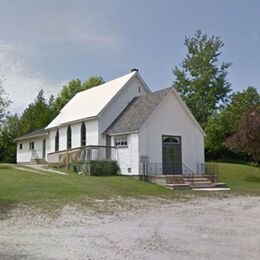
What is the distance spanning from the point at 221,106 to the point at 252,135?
2210 cm

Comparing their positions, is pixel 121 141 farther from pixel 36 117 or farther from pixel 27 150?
pixel 36 117

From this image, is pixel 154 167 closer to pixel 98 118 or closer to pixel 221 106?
pixel 98 118

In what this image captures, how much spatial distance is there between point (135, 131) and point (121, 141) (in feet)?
6.73

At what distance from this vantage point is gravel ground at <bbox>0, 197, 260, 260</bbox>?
733 centimetres

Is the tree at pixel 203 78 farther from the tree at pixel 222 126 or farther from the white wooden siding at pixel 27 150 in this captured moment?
the white wooden siding at pixel 27 150

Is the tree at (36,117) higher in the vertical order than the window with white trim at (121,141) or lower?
higher

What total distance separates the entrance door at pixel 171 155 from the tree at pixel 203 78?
2305cm

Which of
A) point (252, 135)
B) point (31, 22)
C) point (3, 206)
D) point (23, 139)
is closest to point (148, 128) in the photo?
point (252, 135)

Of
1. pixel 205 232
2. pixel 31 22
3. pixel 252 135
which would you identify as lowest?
pixel 205 232

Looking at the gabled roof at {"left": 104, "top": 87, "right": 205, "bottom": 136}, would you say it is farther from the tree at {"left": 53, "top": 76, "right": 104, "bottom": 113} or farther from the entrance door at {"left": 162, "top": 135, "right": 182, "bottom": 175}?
the tree at {"left": 53, "top": 76, "right": 104, "bottom": 113}

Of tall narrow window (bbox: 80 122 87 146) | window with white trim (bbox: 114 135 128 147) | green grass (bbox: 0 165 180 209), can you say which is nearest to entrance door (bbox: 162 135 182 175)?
window with white trim (bbox: 114 135 128 147)

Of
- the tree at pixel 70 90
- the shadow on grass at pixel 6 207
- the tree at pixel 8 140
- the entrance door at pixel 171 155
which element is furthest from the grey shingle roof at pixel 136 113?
the tree at pixel 70 90

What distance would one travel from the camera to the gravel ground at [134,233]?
733 centimetres

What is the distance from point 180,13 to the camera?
17188 millimetres
